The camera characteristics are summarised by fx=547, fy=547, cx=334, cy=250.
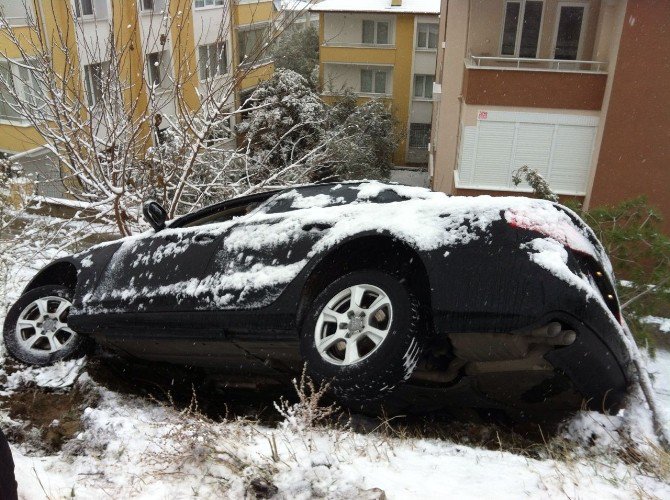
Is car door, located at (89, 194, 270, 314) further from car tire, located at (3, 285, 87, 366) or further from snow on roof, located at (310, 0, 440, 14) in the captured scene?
snow on roof, located at (310, 0, 440, 14)

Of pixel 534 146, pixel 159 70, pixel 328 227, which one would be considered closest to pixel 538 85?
pixel 534 146

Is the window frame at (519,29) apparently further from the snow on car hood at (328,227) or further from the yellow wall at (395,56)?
the yellow wall at (395,56)

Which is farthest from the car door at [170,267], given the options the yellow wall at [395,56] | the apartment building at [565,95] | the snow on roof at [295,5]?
the yellow wall at [395,56]

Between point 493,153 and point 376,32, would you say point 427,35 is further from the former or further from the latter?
point 493,153

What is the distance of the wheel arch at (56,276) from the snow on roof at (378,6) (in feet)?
72.4

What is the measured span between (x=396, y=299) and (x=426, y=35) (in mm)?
25488

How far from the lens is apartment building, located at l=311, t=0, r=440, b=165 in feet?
82.9

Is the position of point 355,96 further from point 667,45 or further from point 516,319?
point 516,319

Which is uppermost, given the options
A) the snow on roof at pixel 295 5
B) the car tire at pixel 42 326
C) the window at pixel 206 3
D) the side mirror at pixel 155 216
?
the window at pixel 206 3

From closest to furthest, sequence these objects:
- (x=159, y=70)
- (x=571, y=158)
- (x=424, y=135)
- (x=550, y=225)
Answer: (x=550, y=225)
(x=159, y=70)
(x=571, y=158)
(x=424, y=135)

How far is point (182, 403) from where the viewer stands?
4.29 meters

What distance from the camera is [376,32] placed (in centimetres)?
2588

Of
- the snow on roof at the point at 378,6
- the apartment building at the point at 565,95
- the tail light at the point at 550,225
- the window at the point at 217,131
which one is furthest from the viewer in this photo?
the snow on roof at the point at 378,6

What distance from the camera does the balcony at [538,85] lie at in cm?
1178
